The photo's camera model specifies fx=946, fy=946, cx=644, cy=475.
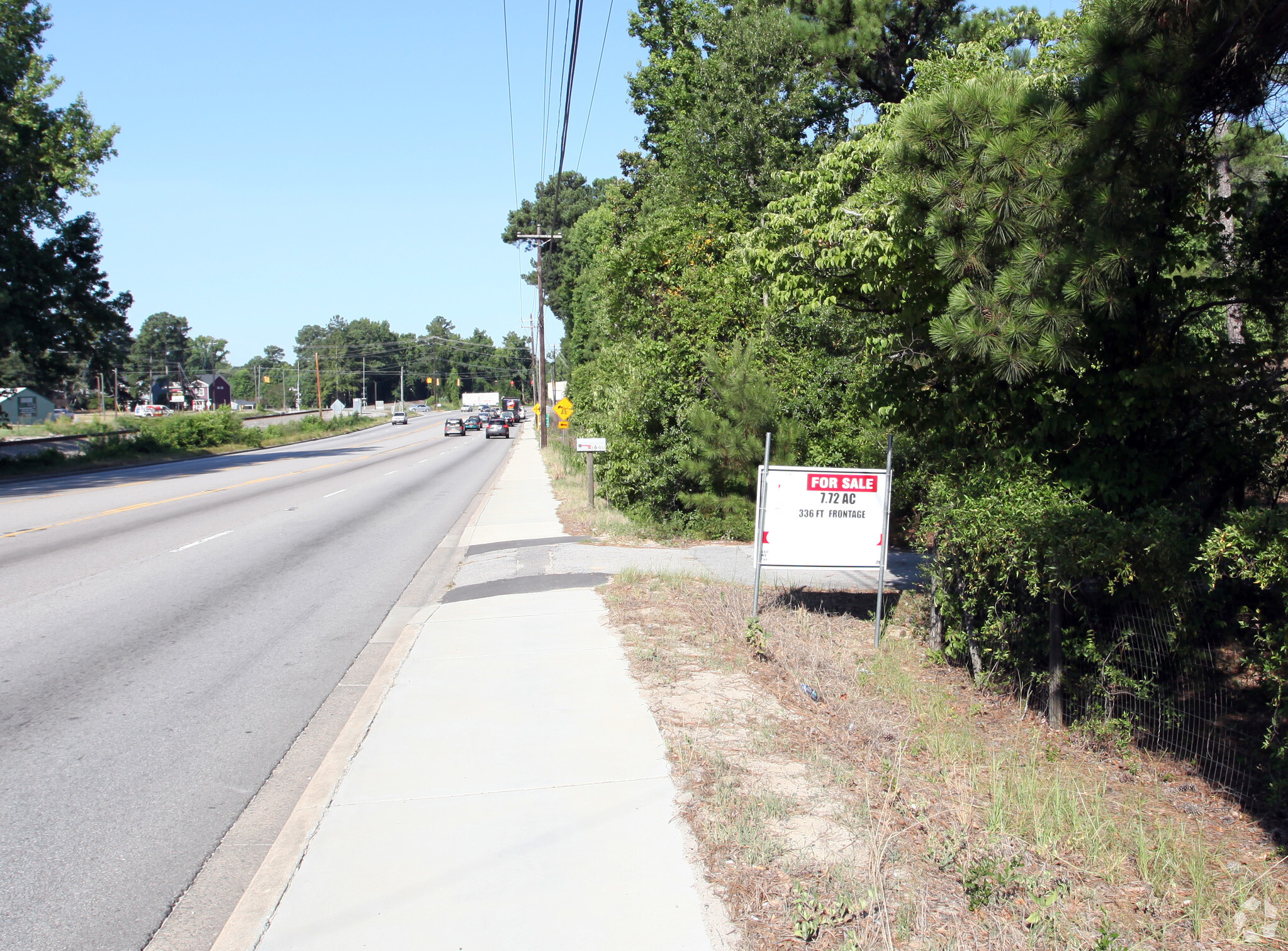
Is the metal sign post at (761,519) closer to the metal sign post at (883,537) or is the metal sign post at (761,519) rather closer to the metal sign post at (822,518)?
the metal sign post at (822,518)

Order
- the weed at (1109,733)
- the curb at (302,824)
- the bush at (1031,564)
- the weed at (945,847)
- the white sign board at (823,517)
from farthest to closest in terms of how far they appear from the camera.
→ the white sign board at (823,517) < the weed at (1109,733) < the bush at (1031,564) < the weed at (945,847) < the curb at (302,824)

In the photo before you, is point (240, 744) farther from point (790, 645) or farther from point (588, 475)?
point (588, 475)

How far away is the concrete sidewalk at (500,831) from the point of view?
3658 mm

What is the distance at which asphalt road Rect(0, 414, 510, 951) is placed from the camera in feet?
14.4

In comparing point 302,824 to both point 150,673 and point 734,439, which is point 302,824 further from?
point 734,439

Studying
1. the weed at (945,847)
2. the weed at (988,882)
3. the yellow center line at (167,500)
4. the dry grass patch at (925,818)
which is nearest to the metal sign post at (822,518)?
the dry grass patch at (925,818)

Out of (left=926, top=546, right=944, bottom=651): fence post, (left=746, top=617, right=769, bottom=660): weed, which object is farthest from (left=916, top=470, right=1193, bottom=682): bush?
(left=746, top=617, right=769, bottom=660): weed

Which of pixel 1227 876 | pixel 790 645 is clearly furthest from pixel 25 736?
pixel 1227 876

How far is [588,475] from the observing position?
1894 centimetres

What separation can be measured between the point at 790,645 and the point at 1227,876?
3683mm

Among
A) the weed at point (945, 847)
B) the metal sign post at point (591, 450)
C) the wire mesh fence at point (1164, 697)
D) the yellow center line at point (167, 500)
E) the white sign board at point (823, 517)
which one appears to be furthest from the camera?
the metal sign post at point (591, 450)

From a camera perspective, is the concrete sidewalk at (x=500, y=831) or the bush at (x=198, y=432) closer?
the concrete sidewalk at (x=500, y=831)

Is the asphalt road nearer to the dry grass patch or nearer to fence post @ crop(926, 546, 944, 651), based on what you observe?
the dry grass patch

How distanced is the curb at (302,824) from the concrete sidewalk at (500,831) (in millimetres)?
16
